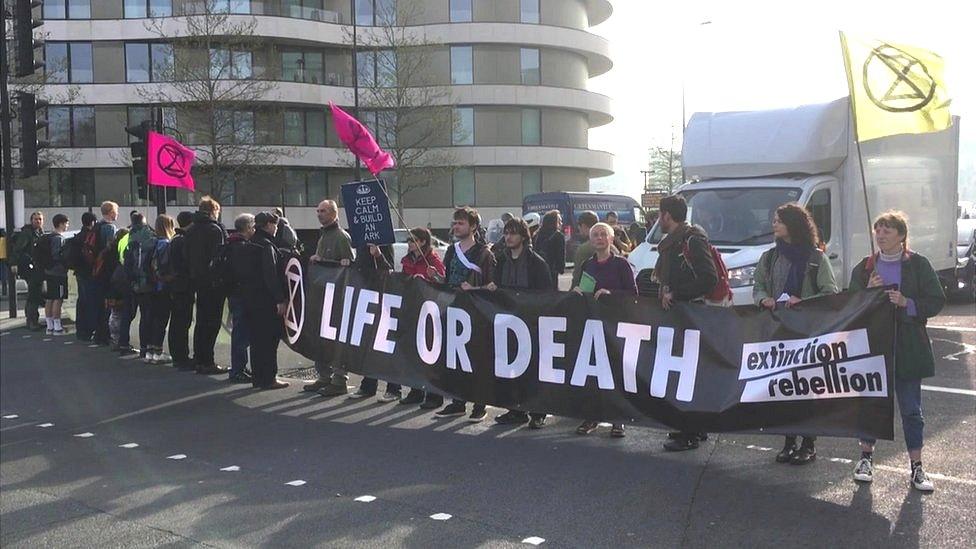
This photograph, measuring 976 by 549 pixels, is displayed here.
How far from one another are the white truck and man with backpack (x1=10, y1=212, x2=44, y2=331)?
9760mm

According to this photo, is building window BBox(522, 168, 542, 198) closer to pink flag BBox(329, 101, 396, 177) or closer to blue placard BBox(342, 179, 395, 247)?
pink flag BBox(329, 101, 396, 177)

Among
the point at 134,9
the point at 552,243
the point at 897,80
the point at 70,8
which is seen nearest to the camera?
the point at 897,80

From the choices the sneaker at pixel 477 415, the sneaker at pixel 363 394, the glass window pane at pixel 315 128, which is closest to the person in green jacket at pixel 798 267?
the sneaker at pixel 477 415

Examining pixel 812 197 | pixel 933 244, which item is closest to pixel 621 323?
pixel 812 197

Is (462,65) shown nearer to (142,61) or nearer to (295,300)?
(142,61)

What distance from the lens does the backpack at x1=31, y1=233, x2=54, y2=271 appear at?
1430 cm

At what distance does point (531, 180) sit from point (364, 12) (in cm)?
1337

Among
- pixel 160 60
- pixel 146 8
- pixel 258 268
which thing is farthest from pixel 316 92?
pixel 258 268

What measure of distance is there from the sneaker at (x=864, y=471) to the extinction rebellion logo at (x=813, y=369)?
515 millimetres

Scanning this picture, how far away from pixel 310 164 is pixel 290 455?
46.0 meters

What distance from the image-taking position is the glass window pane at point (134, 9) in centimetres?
5034

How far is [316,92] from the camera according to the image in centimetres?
5162

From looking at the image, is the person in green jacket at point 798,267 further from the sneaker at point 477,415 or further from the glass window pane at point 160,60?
the glass window pane at point 160,60

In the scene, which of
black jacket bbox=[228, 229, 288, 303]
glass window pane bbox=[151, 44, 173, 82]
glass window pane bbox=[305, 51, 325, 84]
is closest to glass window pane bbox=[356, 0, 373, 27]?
glass window pane bbox=[305, 51, 325, 84]
